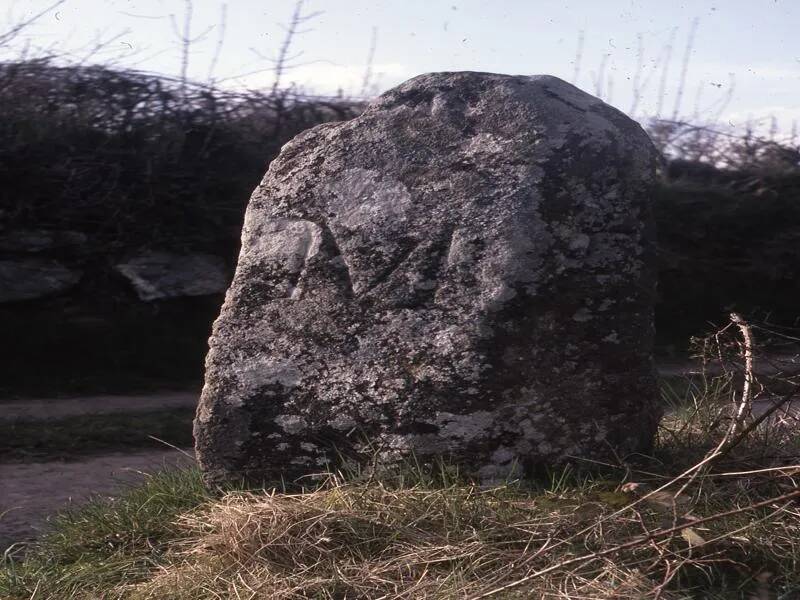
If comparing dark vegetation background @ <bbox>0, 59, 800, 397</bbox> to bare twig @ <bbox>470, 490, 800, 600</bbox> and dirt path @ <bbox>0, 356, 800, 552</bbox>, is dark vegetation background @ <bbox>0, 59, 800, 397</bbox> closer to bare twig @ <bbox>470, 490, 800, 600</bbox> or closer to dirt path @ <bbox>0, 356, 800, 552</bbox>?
dirt path @ <bbox>0, 356, 800, 552</bbox>

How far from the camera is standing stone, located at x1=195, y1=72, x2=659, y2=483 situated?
334 cm

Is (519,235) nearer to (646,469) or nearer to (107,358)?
(646,469)

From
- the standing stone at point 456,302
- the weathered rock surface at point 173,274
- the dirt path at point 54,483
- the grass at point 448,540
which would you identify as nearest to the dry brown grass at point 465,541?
the grass at point 448,540

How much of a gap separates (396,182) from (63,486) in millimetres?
2110

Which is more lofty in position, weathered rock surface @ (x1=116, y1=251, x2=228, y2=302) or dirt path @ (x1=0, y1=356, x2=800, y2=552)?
weathered rock surface @ (x1=116, y1=251, x2=228, y2=302)

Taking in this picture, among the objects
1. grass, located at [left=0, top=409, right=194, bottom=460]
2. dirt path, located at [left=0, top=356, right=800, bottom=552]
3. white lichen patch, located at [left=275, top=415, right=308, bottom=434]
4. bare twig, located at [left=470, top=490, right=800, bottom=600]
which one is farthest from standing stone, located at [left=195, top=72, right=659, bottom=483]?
grass, located at [left=0, top=409, right=194, bottom=460]

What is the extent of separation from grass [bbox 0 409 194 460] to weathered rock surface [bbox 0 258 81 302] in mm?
1416

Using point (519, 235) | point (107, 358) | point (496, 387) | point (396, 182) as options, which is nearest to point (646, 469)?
point (496, 387)

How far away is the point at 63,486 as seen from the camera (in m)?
4.53

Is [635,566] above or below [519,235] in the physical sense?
below

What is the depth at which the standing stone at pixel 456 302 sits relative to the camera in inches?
132

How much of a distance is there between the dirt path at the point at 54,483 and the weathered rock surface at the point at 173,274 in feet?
7.20

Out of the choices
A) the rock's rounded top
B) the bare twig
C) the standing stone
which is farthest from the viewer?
the rock's rounded top

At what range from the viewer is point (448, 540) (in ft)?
9.73
